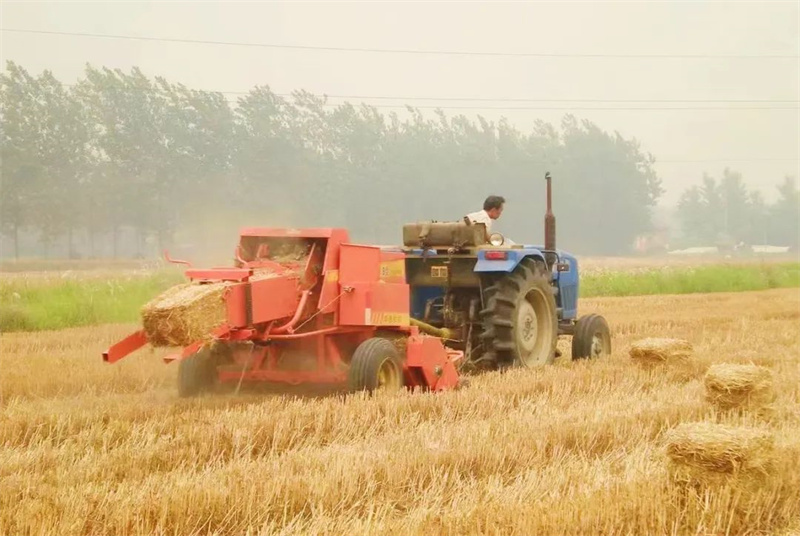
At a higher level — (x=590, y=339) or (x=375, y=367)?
(x=375, y=367)

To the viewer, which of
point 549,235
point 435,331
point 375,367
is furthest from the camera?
point 549,235

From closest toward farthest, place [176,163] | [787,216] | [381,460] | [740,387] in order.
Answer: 1. [381,460]
2. [740,387]
3. [176,163]
4. [787,216]

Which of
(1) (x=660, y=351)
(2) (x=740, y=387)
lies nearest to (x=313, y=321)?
(2) (x=740, y=387)

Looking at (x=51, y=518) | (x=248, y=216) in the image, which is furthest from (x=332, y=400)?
(x=248, y=216)

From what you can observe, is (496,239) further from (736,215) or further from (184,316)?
(736,215)

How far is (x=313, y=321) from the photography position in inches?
295

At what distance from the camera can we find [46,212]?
18.2 m

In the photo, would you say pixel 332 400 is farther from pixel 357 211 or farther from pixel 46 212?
pixel 357 211

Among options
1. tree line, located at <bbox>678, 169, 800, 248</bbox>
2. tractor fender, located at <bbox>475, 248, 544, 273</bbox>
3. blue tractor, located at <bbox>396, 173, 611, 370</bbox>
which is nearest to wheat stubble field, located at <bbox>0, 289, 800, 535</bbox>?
blue tractor, located at <bbox>396, 173, 611, 370</bbox>

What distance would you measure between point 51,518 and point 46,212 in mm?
15597

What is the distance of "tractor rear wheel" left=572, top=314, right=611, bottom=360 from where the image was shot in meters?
10.0

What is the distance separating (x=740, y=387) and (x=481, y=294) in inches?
118

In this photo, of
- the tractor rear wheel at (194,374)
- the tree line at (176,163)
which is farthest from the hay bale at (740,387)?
the tree line at (176,163)

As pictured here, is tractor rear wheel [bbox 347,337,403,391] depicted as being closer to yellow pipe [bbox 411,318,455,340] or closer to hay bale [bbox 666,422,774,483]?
yellow pipe [bbox 411,318,455,340]
